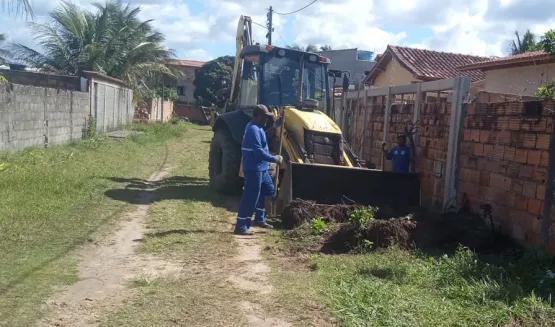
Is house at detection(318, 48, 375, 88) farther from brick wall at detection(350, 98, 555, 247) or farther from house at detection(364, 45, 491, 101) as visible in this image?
brick wall at detection(350, 98, 555, 247)

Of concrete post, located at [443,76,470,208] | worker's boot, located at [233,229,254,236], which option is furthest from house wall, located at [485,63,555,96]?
worker's boot, located at [233,229,254,236]

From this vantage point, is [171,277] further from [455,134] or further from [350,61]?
[350,61]

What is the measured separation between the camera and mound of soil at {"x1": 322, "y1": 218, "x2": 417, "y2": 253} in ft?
22.4

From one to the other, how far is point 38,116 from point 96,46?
40.4 feet

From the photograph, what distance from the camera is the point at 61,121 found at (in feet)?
57.0

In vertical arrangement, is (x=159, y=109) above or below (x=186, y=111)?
above

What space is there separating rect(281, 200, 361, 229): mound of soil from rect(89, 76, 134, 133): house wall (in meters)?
14.9

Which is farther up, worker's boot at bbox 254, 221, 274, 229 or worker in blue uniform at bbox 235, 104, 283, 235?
worker in blue uniform at bbox 235, 104, 283, 235

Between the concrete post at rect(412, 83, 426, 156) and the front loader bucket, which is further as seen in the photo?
the concrete post at rect(412, 83, 426, 156)

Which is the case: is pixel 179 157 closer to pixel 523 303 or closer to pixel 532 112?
pixel 532 112

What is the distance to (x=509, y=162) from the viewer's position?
7090mm

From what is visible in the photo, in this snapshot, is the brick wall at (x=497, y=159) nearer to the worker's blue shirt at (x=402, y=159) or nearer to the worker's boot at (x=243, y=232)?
the worker's blue shirt at (x=402, y=159)

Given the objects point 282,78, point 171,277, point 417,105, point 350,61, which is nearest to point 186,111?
point 350,61

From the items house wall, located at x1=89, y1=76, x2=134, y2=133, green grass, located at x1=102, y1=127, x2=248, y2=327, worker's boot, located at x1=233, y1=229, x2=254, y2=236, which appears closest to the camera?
green grass, located at x1=102, y1=127, x2=248, y2=327
